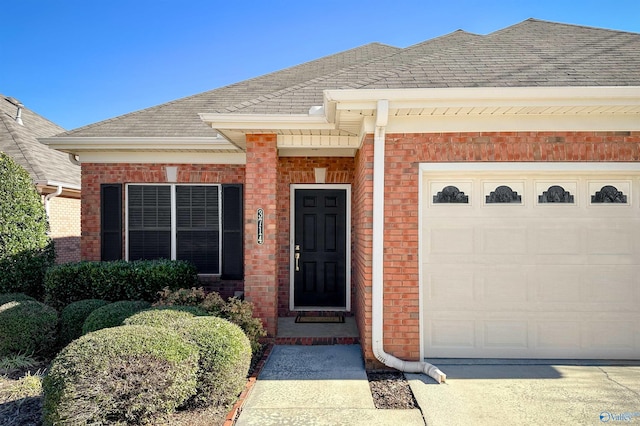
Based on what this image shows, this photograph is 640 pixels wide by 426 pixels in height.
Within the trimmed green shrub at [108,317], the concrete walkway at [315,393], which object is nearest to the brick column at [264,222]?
the concrete walkway at [315,393]

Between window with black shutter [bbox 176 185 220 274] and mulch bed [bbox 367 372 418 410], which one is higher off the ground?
window with black shutter [bbox 176 185 220 274]

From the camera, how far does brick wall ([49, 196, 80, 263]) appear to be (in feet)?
33.2

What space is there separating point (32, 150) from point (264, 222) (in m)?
8.79

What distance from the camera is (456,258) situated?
4.67 m

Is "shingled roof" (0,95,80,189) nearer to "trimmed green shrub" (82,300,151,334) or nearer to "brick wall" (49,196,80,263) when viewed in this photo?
"brick wall" (49,196,80,263)

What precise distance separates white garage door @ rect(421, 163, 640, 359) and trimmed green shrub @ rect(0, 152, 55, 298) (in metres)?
6.74

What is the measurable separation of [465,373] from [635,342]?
2.28 metres

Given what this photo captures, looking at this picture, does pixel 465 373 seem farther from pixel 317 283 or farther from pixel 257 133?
pixel 257 133

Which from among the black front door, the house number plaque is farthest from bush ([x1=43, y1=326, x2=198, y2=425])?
the black front door

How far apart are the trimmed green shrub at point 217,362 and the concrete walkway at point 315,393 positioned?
0.25 m

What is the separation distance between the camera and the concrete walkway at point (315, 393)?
329cm

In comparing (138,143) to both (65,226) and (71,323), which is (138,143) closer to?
(71,323)

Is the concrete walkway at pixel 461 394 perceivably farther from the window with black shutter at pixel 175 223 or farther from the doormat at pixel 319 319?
the window with black shutter at pixel 175 223

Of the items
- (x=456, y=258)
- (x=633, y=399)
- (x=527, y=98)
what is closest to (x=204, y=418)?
(x=456, y=258)
